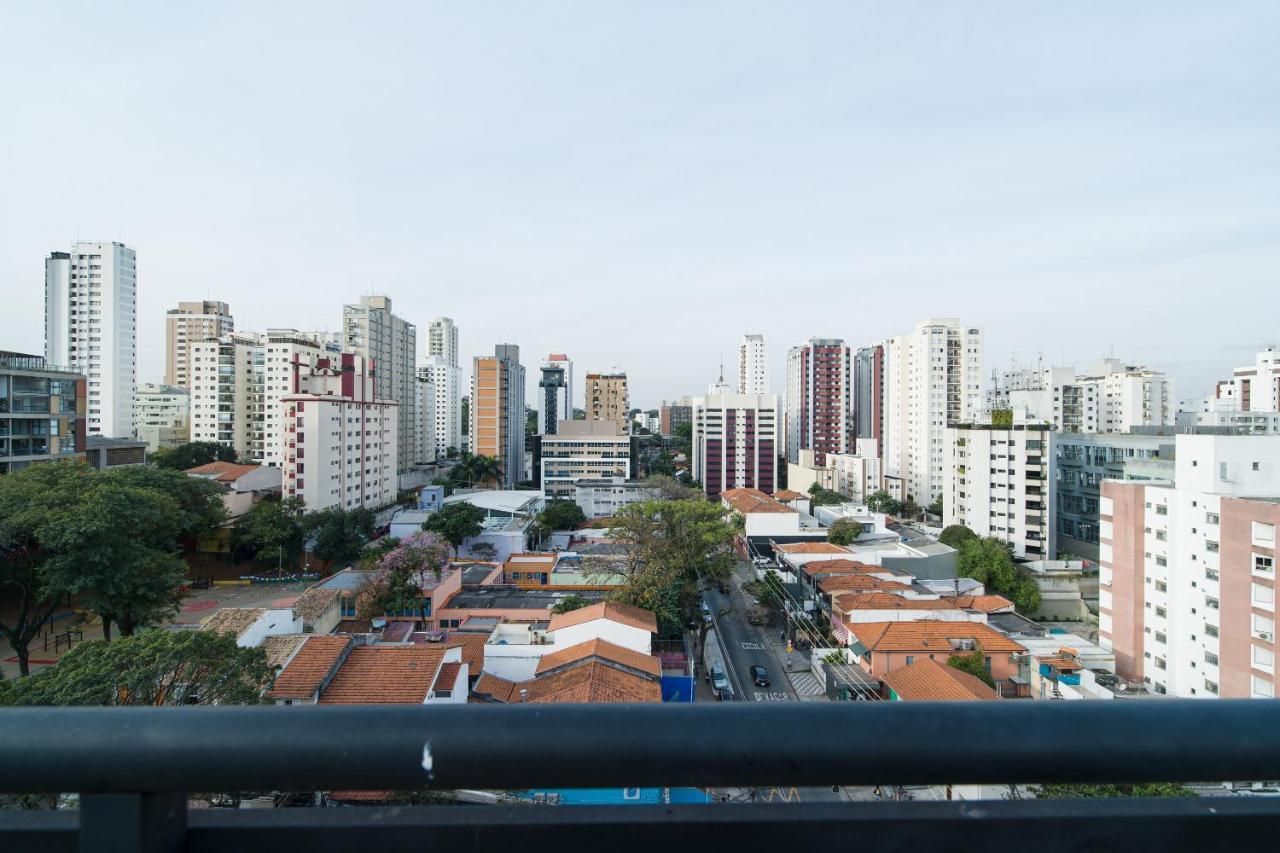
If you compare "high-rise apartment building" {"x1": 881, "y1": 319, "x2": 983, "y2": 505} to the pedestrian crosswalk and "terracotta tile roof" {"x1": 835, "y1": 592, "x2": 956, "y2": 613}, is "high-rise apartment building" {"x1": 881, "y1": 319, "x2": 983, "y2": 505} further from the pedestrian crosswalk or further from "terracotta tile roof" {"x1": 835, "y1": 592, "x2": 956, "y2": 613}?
the pedestrian crosswalk

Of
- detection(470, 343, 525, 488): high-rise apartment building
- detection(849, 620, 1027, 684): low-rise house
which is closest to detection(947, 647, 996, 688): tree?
detection(849, 620, 1027, 684): low-rise house

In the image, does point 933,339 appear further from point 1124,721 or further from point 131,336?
point 131,336

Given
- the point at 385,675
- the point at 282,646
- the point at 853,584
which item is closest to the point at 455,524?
the point at 282,646

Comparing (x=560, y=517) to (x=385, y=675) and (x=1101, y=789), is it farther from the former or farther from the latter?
(x=1101, y=789)

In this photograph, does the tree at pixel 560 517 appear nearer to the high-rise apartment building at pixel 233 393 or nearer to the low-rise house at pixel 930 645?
the low-rise house at pixel 930 645

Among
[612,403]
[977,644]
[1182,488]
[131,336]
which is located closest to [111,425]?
[131,336]

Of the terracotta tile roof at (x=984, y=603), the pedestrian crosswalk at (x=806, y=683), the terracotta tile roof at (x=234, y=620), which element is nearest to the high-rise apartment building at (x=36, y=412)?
the terracotta tile roof at (x=234, y=620)
